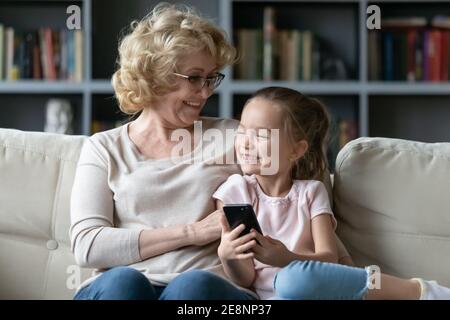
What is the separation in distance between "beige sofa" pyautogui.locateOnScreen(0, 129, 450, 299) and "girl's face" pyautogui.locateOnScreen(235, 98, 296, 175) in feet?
0.73

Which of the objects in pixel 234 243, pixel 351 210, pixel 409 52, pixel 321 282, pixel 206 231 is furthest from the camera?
pixel 409 52

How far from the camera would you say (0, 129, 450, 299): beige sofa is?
1.91 meters

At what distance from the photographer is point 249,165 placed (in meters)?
1.78

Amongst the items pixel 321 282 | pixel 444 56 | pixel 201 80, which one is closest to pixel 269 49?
pixel 444 56

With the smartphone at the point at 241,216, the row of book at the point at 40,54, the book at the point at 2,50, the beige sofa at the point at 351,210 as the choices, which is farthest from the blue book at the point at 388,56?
the smartphone at the point at 241,216

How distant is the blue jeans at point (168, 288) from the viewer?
151 centimetres

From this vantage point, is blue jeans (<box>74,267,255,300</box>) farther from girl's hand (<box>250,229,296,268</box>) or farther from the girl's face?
the girl's face

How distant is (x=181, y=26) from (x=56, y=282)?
2.21ft

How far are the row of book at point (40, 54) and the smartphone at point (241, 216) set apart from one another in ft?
8.02

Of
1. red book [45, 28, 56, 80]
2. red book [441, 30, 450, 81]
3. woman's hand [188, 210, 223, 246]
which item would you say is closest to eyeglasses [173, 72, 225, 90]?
woman's hand [188, 210, 223, 246]

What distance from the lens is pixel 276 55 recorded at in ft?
12.9

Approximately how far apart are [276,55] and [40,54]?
113 centimetres

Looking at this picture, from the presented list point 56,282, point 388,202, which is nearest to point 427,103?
point 388,202

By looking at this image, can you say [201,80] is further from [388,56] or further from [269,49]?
[388,56]
